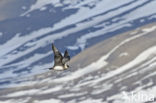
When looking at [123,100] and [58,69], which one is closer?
[58,69]

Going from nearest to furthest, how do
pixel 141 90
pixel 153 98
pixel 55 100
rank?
1. pixel 153 98
2. pixel 141 90
3. pixel 55 100

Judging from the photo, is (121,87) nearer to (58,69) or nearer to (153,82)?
(153,82)

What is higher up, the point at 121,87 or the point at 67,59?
the point at 121,87

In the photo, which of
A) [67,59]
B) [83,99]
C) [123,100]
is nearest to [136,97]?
[123,100]

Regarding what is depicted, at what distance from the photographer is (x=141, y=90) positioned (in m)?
185

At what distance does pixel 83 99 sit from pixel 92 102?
4378 mm

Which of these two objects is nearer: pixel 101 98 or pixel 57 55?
pixel 57 55

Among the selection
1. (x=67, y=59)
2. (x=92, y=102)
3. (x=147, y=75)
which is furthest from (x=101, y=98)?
(x=67, y=59)

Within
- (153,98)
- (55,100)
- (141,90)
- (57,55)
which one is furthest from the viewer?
(55,100)

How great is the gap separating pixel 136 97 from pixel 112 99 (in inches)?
283

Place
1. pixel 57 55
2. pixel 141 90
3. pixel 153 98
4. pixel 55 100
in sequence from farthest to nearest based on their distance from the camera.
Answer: pixel 55 100 < pixel 141 90 < pixel 153 98 < pixel 57 55

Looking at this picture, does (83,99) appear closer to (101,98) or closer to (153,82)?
(101,98)

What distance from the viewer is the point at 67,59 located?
27.6 metres

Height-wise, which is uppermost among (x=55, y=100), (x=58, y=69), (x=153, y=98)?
(x=55, y=100)
